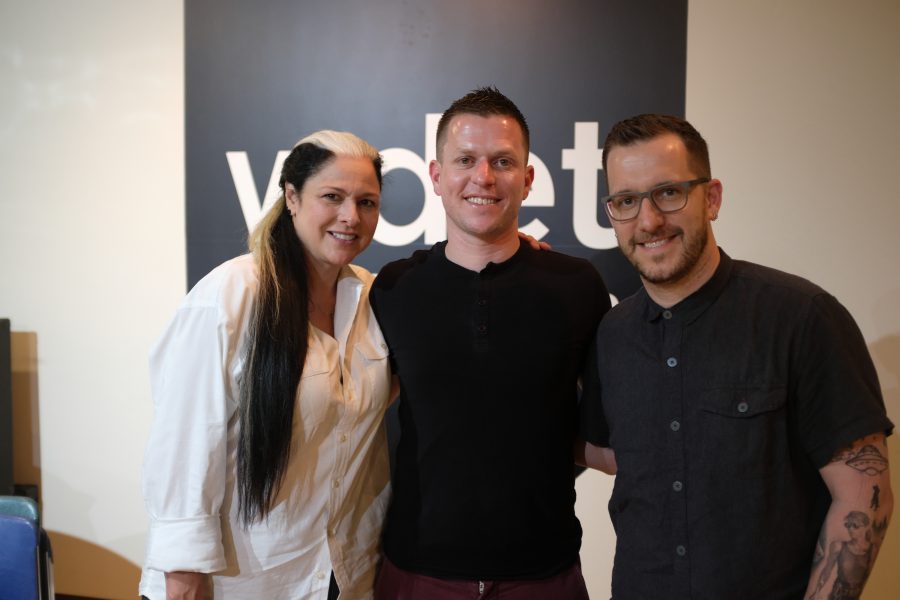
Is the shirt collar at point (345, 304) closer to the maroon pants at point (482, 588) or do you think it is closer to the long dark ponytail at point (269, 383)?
the long dark ponytail at point (269, 383)

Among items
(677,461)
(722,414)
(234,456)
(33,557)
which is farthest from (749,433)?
(33,557)

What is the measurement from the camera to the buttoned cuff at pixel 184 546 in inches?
70.4

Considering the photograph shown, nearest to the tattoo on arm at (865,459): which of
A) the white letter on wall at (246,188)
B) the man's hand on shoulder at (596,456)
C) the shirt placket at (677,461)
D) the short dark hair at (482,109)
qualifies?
the shirt placket at (677,461)

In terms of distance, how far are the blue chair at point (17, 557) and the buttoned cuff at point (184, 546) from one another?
0.79 m

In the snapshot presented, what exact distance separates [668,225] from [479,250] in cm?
62

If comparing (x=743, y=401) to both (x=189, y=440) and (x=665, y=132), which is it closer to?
(x=665, y=132)

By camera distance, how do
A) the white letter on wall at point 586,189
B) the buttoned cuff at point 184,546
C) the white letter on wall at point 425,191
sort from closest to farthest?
the buttoned cuff at point 184,546
the white letter on wall at point 586,189
the white letter on wall at point 425,191

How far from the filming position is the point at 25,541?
2.32 m

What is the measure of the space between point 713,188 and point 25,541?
2345 mm

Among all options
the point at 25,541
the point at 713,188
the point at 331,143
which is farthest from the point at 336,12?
the point at 25,541

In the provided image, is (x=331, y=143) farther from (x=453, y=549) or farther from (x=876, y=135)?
(x=876, y=135)

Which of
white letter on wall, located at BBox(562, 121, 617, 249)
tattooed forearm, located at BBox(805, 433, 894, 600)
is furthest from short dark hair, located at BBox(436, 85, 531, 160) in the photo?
tattooed forearm, located at BBox(805, 433, 894, 600)

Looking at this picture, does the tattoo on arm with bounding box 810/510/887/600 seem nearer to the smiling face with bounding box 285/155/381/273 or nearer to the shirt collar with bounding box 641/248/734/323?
the shirt collar with bounding box 641/248/734/323

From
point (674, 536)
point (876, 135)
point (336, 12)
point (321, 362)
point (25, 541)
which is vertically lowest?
point (25, 541)
